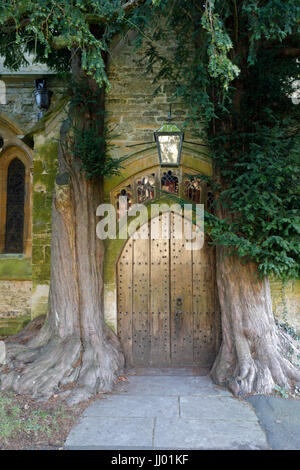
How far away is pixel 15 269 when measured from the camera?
7355 mm

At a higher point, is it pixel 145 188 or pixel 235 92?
pixel 235 92

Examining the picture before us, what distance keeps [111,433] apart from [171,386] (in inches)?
64.0

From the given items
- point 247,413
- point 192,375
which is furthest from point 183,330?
point 247,413

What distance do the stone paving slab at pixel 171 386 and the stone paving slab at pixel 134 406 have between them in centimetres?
20

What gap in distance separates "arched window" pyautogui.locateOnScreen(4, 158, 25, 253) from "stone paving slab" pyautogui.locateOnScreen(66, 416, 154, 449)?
4.83m

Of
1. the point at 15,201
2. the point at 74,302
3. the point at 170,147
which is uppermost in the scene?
the point at 170,147

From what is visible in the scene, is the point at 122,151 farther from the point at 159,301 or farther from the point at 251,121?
the point at 159,301

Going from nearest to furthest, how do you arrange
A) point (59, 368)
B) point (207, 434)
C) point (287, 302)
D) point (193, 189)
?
point (207, 434) → point (59, 368) → point (287, 302) → point (193, 189)

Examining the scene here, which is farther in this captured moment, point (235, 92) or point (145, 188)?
point (145, 188)

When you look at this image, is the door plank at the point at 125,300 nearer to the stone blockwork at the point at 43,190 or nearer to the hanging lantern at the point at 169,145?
the stone blockwork at the point at 43,190

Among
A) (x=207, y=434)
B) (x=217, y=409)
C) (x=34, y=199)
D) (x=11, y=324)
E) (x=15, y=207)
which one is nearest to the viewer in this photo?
(x=207, y=434)

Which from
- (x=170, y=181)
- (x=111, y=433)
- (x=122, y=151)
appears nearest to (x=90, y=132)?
(x=122, y=151)

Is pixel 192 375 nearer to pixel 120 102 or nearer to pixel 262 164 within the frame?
pixel 262 164

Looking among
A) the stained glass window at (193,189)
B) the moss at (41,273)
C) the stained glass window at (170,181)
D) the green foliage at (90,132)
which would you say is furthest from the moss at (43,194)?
→ the stained glass window at (193,189)
